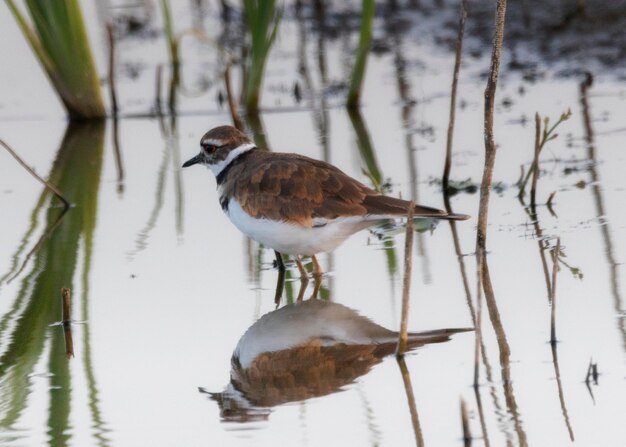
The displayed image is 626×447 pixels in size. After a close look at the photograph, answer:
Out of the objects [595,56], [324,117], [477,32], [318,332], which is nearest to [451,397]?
[318,332]

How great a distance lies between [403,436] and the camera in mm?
4898

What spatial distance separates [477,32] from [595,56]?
5.46 feet

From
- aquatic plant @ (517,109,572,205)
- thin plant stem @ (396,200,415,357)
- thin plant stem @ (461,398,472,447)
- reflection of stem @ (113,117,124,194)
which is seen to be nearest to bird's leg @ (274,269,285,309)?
thin plant stem @ (396,200,415,357)

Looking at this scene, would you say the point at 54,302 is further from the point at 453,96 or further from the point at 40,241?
the point at 453,96

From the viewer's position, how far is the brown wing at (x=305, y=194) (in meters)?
6.77

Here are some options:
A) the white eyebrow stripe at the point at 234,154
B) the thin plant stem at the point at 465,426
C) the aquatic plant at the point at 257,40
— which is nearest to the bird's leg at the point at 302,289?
the white eyebrow stripe at the point at 234,154

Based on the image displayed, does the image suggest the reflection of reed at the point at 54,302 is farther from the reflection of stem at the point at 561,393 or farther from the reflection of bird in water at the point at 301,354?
the reflection of stem at the point at 561,393

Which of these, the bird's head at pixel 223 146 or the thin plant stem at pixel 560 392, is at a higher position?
the bird's head at pixel 223 146

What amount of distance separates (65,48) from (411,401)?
20.0ft

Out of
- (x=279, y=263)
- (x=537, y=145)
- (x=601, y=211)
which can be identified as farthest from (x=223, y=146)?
(x=601, y=211)

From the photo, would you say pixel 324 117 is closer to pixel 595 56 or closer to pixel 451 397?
pixel 595 56

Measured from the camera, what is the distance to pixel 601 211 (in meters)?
7.82

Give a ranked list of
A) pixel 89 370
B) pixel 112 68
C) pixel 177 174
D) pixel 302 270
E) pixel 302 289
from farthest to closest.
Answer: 1. pixel 112 68
2. pixel 177 174
3. pixel 302 270
4. pixel 302 289
5. pixel 89 370

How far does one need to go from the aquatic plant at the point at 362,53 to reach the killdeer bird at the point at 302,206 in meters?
2.93
